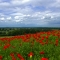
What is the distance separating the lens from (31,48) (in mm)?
9781

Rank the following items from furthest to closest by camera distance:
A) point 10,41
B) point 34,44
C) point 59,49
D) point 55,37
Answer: point 10,41
point 55,37
point 34,44
point 59,49

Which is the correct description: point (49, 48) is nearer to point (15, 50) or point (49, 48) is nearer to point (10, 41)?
point (15, 50)

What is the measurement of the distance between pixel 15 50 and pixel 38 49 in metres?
1.18

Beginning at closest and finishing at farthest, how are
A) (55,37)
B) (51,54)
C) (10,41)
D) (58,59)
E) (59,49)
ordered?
(58,59)
(51,54)
(59,49)
(55,37)
(10,41)

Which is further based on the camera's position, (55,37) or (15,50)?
(55,37)

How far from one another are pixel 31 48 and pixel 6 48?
1316 mm

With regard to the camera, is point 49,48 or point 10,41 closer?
point 49,48

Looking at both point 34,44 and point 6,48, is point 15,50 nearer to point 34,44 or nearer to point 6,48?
point 6,48

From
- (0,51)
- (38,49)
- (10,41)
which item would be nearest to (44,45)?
(38,49)

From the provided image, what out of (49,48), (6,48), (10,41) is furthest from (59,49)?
(10,41)

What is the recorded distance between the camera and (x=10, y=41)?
42.9 ft

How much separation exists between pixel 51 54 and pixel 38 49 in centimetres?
116

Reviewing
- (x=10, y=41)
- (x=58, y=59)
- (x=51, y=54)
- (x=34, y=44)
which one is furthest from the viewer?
(x=10, y=41)

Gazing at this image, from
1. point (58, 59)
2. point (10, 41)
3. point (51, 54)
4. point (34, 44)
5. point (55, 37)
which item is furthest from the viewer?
point (10, 41)
